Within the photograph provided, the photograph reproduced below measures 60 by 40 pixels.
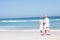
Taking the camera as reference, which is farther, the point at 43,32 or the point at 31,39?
the point at 43,32

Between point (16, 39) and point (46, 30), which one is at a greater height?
point (46, 30)

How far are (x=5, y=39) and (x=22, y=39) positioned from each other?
929mm

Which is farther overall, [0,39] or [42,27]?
[42,27]

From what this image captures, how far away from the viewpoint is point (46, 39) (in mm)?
8391

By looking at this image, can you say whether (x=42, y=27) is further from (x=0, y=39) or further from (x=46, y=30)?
(x=0, y=39)

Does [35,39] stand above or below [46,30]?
below

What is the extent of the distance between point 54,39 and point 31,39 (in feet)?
3.92

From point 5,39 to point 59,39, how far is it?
2846 millimetres

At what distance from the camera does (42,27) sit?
9602 mm

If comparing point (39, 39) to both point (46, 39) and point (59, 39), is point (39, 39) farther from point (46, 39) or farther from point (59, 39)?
point (59, 39)

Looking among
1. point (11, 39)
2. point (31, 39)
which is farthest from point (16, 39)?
point (31, 39)

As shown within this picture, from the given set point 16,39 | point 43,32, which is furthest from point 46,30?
point 16,39

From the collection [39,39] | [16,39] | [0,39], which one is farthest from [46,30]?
[0,39]

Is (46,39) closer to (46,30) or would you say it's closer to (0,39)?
(46,30)
